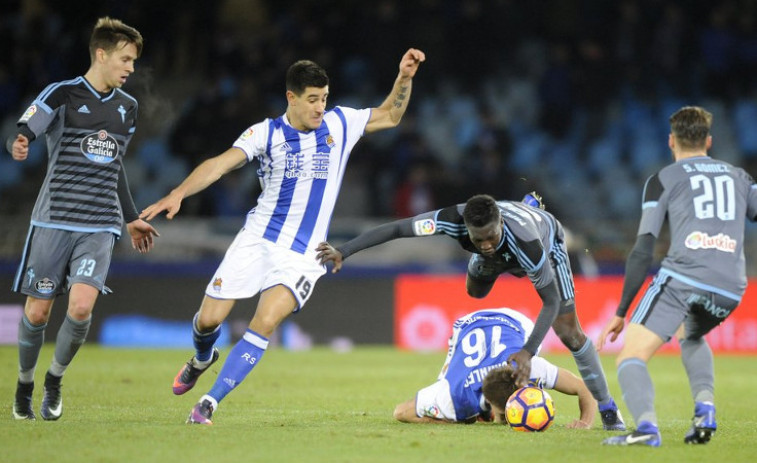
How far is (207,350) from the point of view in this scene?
26.2 feet

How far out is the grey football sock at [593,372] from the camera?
302 inches

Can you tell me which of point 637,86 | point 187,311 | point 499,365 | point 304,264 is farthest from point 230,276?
point 637,86

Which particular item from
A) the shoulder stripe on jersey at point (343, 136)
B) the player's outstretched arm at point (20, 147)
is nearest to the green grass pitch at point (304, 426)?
the player's outstretched arm at point (20, 147)

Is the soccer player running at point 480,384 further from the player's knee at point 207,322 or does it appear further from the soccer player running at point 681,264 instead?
the player's knee at point 207,322

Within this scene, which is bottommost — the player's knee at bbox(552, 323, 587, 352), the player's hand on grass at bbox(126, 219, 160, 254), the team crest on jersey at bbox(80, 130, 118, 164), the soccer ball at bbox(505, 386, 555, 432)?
the soccer ball at bbox(505, 386, 555, 432)

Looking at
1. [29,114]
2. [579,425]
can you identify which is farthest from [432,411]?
[29,114]

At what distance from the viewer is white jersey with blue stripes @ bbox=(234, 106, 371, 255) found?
764cm

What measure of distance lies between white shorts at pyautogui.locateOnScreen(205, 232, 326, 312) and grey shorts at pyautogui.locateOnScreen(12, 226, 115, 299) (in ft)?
2.76

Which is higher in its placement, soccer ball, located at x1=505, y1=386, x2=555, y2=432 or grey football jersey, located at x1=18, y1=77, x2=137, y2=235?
grey football jersey, located at x1=18, y1=77, x2=137, y2=235

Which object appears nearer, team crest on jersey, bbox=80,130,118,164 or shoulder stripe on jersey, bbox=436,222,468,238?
shoulder stripe on jersey, bbox=436,222,468,238

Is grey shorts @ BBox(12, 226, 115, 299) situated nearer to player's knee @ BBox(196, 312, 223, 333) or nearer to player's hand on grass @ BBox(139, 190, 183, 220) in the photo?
player's knee @ BBox(196, 312, 223, 333)

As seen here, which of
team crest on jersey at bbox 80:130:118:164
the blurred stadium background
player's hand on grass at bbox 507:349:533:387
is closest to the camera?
player's hand on grass at bbox 507:349:533:387

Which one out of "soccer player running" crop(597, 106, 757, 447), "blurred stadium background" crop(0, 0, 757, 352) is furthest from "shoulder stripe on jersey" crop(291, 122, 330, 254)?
"blurred stadium background" crop(0, 0, 757, 352)

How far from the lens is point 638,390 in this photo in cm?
630
